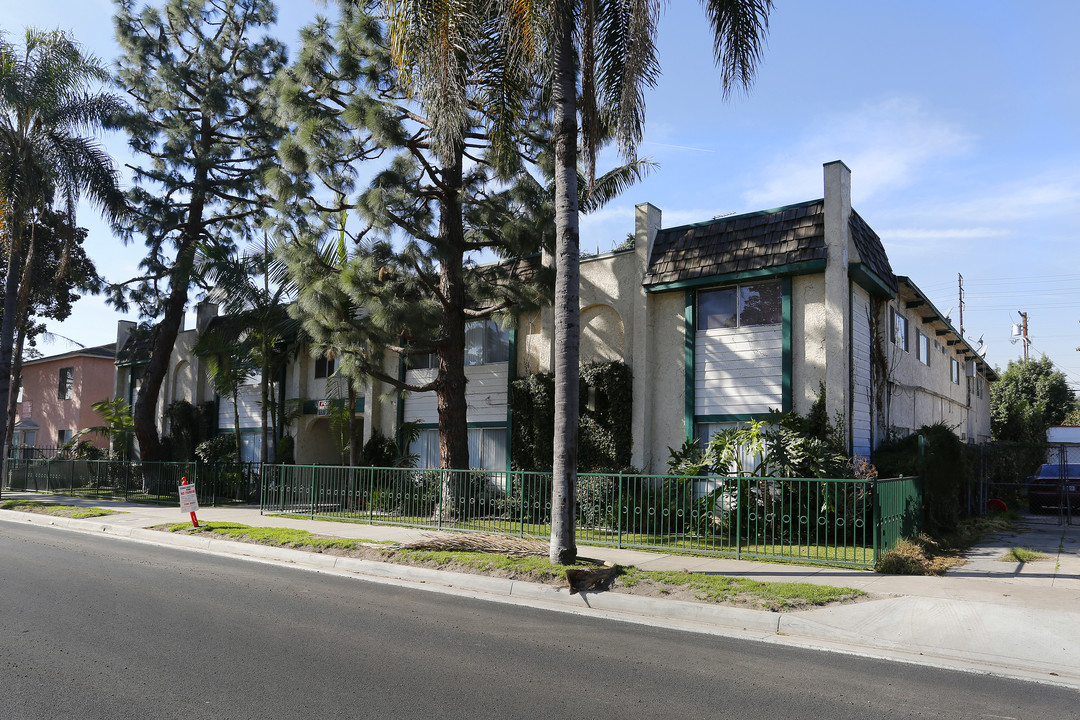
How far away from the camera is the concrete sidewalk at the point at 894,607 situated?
23.1 feet

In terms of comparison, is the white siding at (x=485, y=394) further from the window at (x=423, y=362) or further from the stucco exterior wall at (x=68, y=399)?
the stucco exterior wall at (x=68, y=399)

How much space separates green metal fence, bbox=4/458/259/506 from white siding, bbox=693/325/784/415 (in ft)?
44.0

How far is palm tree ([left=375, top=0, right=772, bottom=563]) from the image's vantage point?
10977mm

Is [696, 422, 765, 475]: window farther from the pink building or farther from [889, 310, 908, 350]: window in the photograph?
the pink building

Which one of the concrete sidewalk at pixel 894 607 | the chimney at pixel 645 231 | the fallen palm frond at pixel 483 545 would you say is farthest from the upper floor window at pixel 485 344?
the fallen palm frond at pixel 483 545

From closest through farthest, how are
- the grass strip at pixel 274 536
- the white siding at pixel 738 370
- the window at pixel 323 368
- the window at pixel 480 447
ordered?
1. the grass strip at pixel 274 536
2. the white siding at pixel 738 370
3. the window at pixel 480 447
4. the window at pixel 323 368

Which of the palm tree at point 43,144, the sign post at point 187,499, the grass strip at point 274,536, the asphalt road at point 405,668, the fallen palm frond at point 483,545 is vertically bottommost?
the grass strip at point 274,536

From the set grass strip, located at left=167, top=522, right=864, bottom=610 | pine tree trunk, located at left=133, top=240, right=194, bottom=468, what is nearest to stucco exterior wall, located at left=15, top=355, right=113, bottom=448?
pine tree trunk, located at left=133, top=240, right=194, bottom=468

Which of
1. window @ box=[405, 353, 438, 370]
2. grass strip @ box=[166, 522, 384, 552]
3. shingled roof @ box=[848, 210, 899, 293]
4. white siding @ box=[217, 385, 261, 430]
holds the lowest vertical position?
grass strip @ box=[166, 522, 384, 552]

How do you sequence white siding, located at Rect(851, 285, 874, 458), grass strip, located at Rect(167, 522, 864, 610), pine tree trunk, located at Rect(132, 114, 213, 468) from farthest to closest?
1. pine tree trunk, located at Rect(132, 114, 213, 468)
2. white siding, located at Rect(851, 285, 874, 458)
3. grass strip, located at Rect(167, 522, 864, 610)

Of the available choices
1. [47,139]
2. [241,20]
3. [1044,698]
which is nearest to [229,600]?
[1044,698]

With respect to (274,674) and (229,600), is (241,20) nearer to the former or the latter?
(229,600)

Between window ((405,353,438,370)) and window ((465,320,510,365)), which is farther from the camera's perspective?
window ((405,353,438,370))

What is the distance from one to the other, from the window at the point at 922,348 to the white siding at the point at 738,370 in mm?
6756
